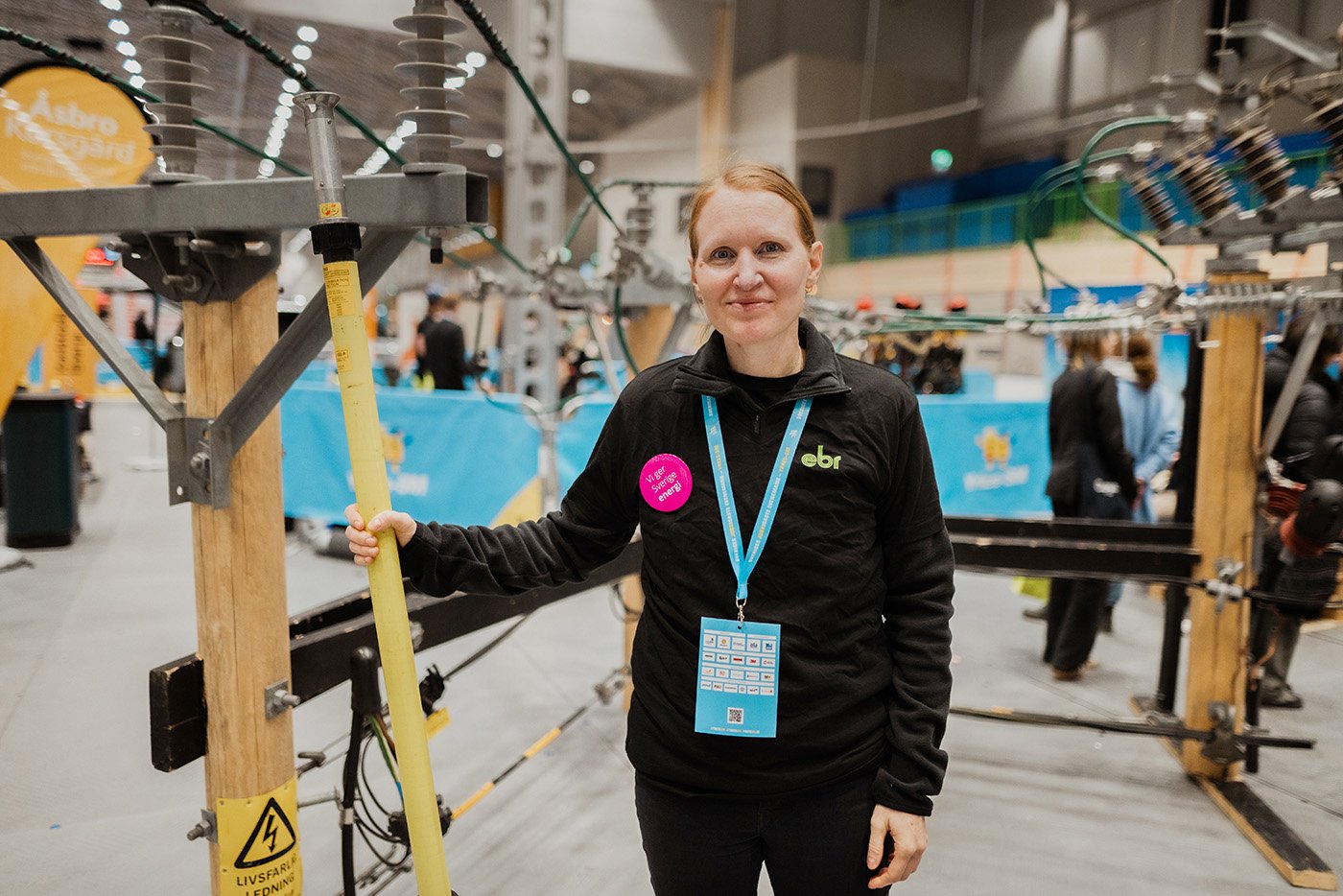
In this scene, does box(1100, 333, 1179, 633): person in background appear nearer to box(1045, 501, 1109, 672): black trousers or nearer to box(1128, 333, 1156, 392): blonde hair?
box(1128, 333, 1156, 392): blonde hair

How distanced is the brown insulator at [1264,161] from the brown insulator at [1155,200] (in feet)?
1.89

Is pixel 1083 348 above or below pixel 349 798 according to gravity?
above

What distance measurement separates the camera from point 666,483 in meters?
1.30

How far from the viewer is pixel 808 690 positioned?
1228mm

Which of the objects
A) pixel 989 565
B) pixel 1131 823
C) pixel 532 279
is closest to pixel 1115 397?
pixel 989 565

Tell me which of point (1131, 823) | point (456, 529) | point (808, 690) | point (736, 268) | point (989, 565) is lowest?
point (1131, 823)

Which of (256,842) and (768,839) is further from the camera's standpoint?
(256,842)

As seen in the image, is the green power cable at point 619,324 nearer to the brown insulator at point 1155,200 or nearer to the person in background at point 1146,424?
the brown insulator at point 1155,200

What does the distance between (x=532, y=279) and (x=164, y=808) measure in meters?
2.16

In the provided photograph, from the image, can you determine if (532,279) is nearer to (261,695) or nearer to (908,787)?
(261,695)

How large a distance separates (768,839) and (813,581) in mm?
389

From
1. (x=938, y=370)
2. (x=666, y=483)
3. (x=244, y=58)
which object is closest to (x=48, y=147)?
(x=244, y=58)

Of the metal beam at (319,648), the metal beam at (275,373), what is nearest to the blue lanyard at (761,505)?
the metal beam at (275,373)

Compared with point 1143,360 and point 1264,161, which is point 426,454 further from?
point 1264,161
